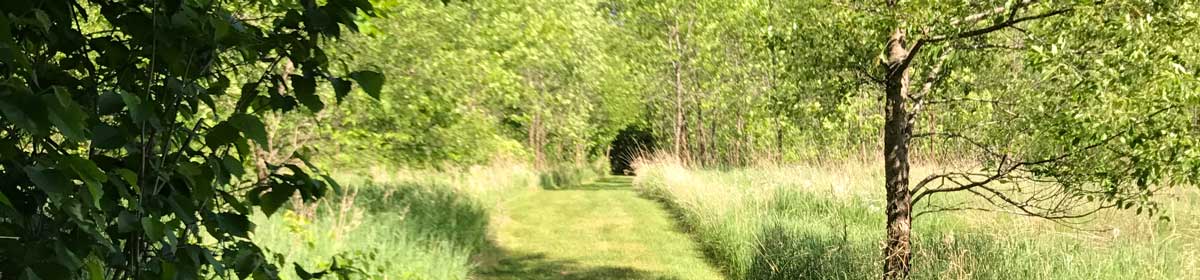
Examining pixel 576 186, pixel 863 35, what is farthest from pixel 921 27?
pixel 576 186

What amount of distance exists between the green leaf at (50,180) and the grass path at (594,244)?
8472 mm

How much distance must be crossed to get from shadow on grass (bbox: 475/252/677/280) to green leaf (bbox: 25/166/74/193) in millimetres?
8272

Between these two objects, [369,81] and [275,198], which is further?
[275,198]

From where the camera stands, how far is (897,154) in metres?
5.90

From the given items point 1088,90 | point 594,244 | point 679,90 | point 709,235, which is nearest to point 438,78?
point 709,235

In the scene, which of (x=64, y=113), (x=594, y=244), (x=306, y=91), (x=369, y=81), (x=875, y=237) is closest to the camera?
(x=64, y=113)

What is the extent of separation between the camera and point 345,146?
865 cm

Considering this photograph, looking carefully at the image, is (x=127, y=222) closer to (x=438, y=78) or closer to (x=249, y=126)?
(x=249, y=126)

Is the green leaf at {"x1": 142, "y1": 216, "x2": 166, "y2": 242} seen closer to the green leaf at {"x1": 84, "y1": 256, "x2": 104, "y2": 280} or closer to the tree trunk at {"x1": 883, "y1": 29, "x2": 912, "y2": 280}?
the green leaf at {"x1": 84, "y1": 256, "x2": 104, "y2": 280}

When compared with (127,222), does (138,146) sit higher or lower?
higher

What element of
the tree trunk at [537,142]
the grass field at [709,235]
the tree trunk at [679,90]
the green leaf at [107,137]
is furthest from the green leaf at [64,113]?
the tree trunk at [537,142]

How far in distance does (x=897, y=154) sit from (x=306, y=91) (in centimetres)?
478

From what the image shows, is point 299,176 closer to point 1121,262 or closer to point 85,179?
point 85,179

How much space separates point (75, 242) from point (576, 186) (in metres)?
26.4
